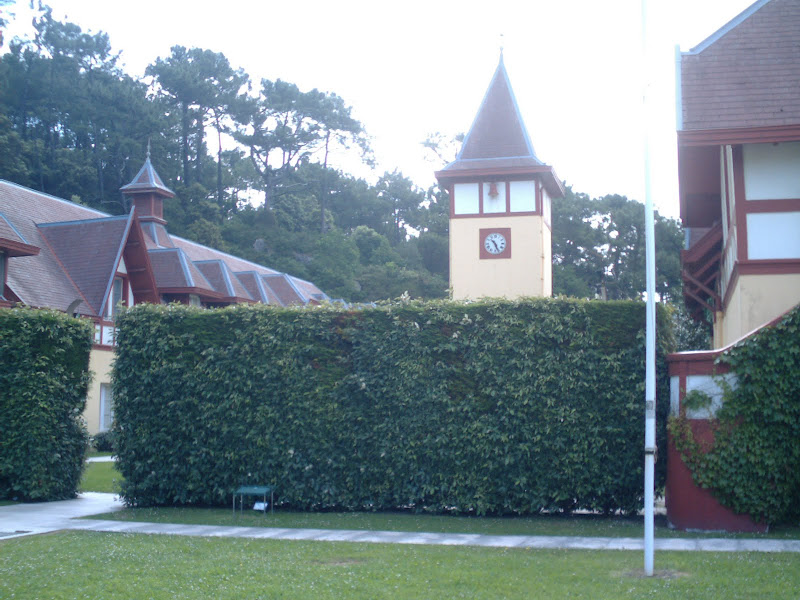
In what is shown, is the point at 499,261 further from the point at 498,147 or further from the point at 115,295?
the point at 115,295

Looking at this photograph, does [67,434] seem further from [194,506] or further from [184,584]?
[184,584]

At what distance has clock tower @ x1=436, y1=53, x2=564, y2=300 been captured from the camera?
3338 centimetres

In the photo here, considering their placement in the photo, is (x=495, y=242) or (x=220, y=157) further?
(x=220, y=157)

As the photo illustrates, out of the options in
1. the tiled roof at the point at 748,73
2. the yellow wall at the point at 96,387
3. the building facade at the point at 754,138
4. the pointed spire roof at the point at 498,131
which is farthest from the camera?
the pointed spire roof at the point at 498,131

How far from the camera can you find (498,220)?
33531 mm

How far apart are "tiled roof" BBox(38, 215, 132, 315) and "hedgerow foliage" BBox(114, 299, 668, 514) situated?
583 inches

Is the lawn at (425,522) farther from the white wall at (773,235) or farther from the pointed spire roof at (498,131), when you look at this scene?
the pointed spire roof at (498,131)

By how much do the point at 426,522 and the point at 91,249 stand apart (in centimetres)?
2068

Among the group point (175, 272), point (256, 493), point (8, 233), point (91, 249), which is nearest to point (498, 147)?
point (175, 272)

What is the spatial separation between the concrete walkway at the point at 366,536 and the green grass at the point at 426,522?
380 mm

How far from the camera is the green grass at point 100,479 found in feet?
54.5

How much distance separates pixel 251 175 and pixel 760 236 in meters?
57.5

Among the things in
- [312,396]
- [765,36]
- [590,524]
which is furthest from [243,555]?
[765,36]

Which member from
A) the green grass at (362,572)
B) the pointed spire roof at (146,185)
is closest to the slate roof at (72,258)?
the pointed spire roof at (146,185)
